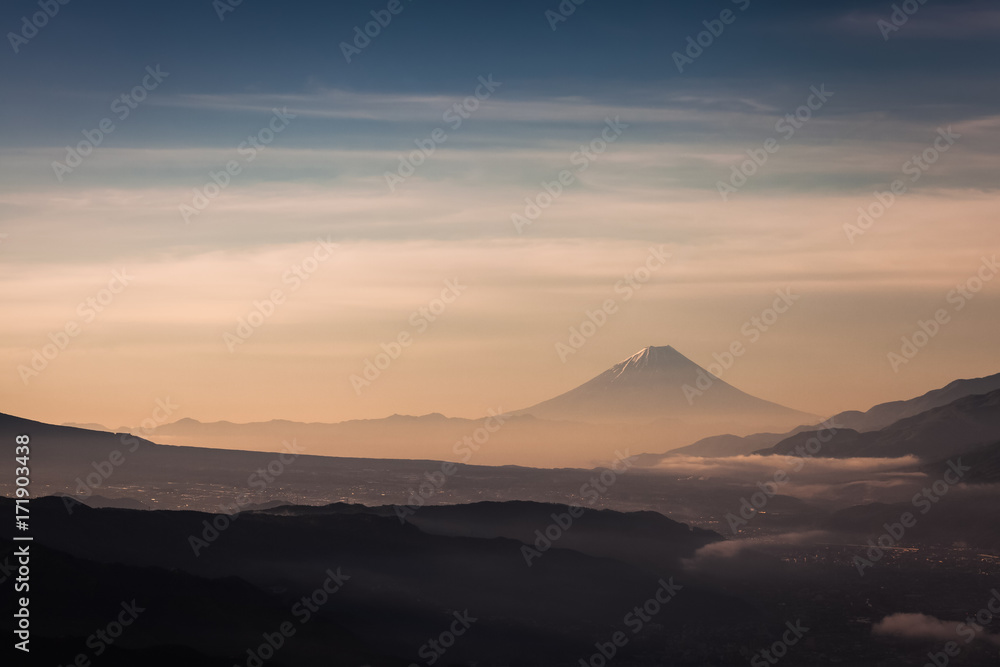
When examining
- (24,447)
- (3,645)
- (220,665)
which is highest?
(24,447)

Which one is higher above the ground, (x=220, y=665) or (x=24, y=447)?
(x=24, y=447)

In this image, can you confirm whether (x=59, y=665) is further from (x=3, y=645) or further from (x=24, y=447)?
(x=24, y=447)

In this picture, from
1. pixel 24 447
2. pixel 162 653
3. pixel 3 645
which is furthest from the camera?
pixel 162 653

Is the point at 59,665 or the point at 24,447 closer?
the point at 24,447

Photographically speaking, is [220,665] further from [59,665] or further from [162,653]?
[59,665]

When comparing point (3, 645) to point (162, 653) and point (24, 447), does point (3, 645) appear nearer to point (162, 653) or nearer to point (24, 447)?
point (162, 653)

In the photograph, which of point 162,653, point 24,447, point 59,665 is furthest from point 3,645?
point 24,447

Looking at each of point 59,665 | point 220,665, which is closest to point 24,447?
point 59,665

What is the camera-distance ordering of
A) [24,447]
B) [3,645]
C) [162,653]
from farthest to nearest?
[162,653] → [3,645] → [24,447]

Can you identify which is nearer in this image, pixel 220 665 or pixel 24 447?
pixel 24 447
